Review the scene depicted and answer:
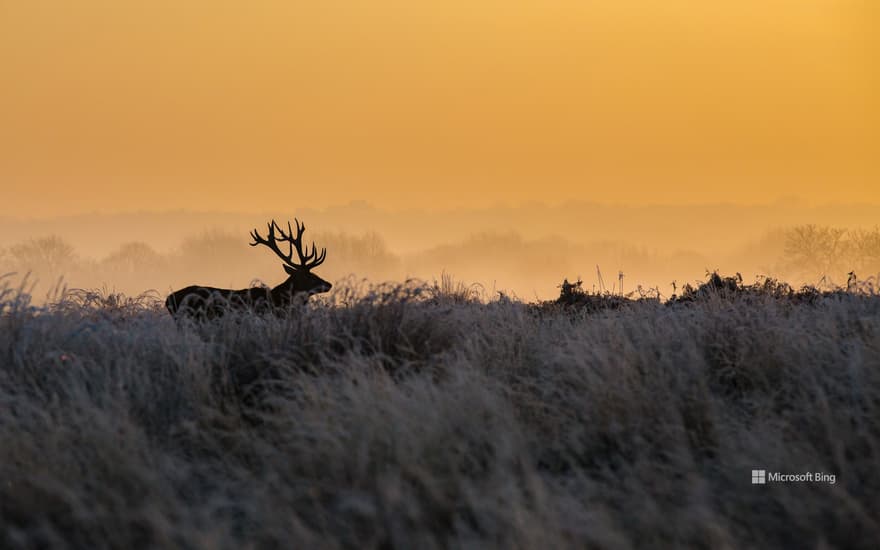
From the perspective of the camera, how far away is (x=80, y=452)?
5.64 m

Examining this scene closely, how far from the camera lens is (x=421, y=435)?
5590 millimetres

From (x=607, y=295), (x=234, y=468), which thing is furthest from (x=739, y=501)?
(x=607, y=295)

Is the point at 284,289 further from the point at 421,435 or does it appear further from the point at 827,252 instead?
the point at 827,252

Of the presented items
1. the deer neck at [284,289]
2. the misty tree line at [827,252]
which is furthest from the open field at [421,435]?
the misty tree line at [827,252]

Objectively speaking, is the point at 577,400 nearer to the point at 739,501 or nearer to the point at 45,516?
the point at 739,501

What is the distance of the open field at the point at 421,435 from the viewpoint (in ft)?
15.7

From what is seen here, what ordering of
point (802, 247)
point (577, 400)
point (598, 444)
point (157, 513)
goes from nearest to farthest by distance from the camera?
point (157, 513) → point (598, 444) → point (577, 400) → point (802, 247)

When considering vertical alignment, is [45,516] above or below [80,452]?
below

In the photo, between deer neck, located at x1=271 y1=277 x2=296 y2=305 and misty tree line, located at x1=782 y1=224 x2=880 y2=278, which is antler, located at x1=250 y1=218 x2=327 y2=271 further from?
misty tree line, located at x1=782 y1=224 x2=880 y2=278

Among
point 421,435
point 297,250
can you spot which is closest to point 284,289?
point 297,250

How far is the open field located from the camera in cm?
478

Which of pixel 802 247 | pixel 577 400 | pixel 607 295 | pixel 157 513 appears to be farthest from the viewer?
pixel 802 247

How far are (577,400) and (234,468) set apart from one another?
2.53 meters

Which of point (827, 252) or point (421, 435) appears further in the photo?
point (827, 252)
